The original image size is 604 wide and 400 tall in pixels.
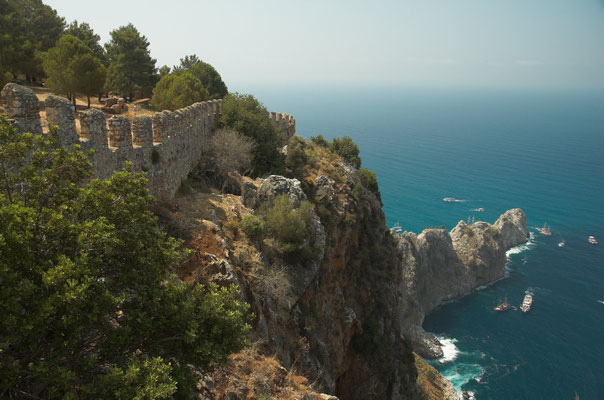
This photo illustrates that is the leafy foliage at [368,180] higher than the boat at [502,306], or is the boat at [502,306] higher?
the leafy foliage at [368,180]

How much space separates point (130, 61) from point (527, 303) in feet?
243

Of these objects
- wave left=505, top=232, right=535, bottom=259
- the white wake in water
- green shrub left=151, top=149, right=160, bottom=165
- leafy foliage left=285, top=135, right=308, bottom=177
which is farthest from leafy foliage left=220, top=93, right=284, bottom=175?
wave left=505, top=232, right=535, bottom=259

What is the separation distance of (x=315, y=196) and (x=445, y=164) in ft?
413

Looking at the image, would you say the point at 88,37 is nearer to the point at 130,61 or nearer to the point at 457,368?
the point at 130,61

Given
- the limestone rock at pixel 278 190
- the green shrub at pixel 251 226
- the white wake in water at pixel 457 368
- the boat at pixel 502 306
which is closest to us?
the green shrub at pixel 251 226

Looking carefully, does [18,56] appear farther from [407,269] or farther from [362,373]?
[407,269]

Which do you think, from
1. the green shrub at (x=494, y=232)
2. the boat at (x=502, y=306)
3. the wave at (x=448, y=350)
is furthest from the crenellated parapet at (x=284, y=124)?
the green shrub at (x=494, y=232)

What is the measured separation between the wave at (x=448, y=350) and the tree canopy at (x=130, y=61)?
184 feet

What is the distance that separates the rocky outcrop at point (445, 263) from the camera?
71.6m

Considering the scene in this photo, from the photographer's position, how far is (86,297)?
5.22 metres

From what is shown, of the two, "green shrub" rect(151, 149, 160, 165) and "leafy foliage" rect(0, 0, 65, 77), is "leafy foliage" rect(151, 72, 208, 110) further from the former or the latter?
"green shrub" rect(151, 149, 160, 165)

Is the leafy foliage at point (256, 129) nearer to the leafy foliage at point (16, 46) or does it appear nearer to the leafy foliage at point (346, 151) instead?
the leafy foliage at point (16, 46)

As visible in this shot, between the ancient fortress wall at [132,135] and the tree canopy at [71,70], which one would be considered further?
the tree canopy at [71,70]

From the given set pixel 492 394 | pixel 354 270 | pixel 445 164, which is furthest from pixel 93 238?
pixel 445 164
